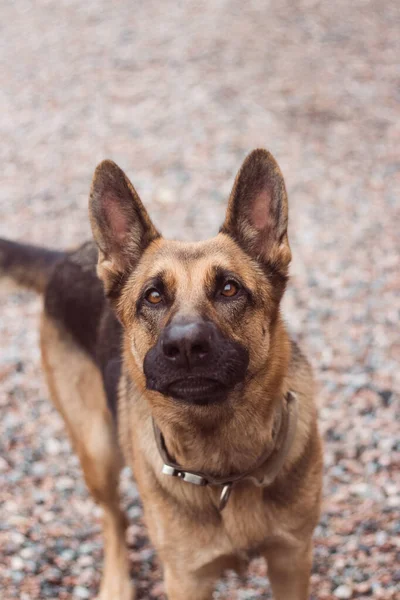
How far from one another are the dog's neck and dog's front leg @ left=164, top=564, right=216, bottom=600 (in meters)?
0.54

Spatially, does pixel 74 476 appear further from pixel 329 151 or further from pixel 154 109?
pixel 154 109

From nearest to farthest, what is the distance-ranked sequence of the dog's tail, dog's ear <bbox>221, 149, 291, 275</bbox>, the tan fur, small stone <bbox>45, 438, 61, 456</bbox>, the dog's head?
the dog's head → dog's ear <bbox>221, 149, 291, 275</bbox> → the tan fur → the dog's tail → small stone <bbox>45, 438, 61, 456</bbox>

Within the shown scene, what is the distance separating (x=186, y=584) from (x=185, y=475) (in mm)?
581

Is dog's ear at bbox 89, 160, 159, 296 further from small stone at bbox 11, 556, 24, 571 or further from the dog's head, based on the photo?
small stone at bbox 11, 556, 24, 571

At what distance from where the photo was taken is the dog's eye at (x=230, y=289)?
3.22 m

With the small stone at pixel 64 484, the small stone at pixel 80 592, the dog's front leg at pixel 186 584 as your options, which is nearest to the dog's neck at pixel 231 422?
the dog's front leg at pixel 186 584

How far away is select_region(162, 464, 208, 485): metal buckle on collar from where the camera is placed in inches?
129

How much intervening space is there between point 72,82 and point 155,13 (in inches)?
110

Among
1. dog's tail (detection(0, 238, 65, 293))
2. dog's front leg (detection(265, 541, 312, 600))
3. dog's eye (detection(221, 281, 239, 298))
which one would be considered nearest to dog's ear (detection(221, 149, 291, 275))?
dog's eye (detection(221, 281, 239, 298))

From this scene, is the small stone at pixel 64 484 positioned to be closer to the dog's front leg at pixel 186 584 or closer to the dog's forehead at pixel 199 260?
the dog's front leg at pixel 186 584

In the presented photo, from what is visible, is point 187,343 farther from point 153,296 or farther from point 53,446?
point 53,446

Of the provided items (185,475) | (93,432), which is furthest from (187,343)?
(93,432)

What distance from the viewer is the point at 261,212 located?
3518 millimetres

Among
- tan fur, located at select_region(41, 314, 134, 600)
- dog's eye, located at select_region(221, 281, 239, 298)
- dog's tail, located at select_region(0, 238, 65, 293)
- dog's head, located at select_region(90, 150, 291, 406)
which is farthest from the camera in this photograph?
dog's tail, located at select_region(0, 238, 65, 293)
